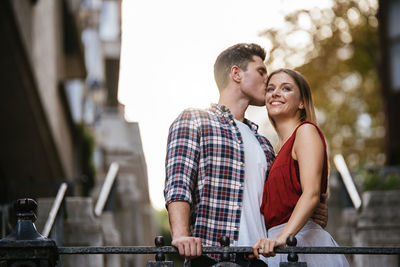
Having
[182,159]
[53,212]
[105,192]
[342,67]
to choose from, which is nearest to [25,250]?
[182,159]

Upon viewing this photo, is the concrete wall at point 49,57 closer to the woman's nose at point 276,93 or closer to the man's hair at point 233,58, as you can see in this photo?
the man's hair at point 233,58

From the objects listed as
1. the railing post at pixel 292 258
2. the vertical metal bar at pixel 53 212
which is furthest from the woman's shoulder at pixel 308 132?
the vertical metal bar at pixel 53 212

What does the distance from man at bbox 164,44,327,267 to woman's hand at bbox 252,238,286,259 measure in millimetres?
299

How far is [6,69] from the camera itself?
11.4m

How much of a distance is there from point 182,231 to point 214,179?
1.50 ft

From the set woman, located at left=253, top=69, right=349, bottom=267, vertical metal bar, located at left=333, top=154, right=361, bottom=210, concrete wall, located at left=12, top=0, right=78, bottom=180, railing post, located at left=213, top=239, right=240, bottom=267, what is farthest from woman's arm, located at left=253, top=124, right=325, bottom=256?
concrete wall, located at left=12, top=0, right=78, bottom=180

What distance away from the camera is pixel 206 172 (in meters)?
4.48

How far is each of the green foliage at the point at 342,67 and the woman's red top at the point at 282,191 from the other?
1966 cm

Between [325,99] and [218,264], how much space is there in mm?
22794

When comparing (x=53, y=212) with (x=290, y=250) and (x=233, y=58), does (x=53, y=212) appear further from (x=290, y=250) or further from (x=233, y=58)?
(x=290, y=250)

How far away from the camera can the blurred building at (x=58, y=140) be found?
25.0ft

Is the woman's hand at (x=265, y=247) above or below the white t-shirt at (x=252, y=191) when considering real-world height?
below

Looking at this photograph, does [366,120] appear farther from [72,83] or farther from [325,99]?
[72,83]

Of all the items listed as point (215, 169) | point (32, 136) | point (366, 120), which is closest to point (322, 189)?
point (215, 169)
